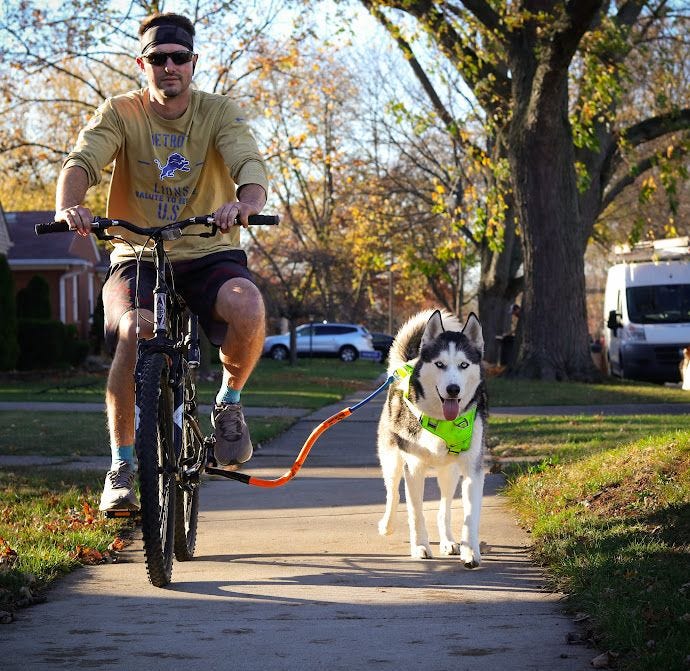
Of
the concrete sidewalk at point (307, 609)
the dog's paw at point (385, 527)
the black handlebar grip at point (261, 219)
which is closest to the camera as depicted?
the concrete sidewalk at point (307, 609)

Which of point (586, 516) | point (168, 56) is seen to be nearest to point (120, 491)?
point (168, 56)

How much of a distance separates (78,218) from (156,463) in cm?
108

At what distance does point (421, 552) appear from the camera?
619 cm

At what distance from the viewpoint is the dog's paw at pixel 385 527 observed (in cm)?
664

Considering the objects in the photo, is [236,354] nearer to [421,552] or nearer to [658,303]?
[421,552]

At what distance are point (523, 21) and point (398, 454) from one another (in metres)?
14.6

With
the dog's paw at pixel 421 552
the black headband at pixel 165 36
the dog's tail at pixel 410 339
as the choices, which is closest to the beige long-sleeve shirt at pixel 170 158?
the black headband at pixel 165 36

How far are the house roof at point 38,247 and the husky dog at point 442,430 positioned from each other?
119ft

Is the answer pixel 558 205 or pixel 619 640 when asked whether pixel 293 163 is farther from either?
pixel 619 640

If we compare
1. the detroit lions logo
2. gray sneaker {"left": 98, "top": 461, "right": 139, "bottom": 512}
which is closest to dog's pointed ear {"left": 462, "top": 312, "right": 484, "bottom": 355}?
the detroit lions logo

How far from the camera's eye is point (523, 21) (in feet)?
64.6

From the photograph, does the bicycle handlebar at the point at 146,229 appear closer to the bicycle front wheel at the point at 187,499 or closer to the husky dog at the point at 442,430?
the bicycle front wheel at the point at 187,499

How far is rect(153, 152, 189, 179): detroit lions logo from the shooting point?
5715mm

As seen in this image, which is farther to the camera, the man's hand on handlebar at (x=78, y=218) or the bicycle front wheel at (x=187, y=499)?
the bicycle front wheel at (x=187, y=499)
